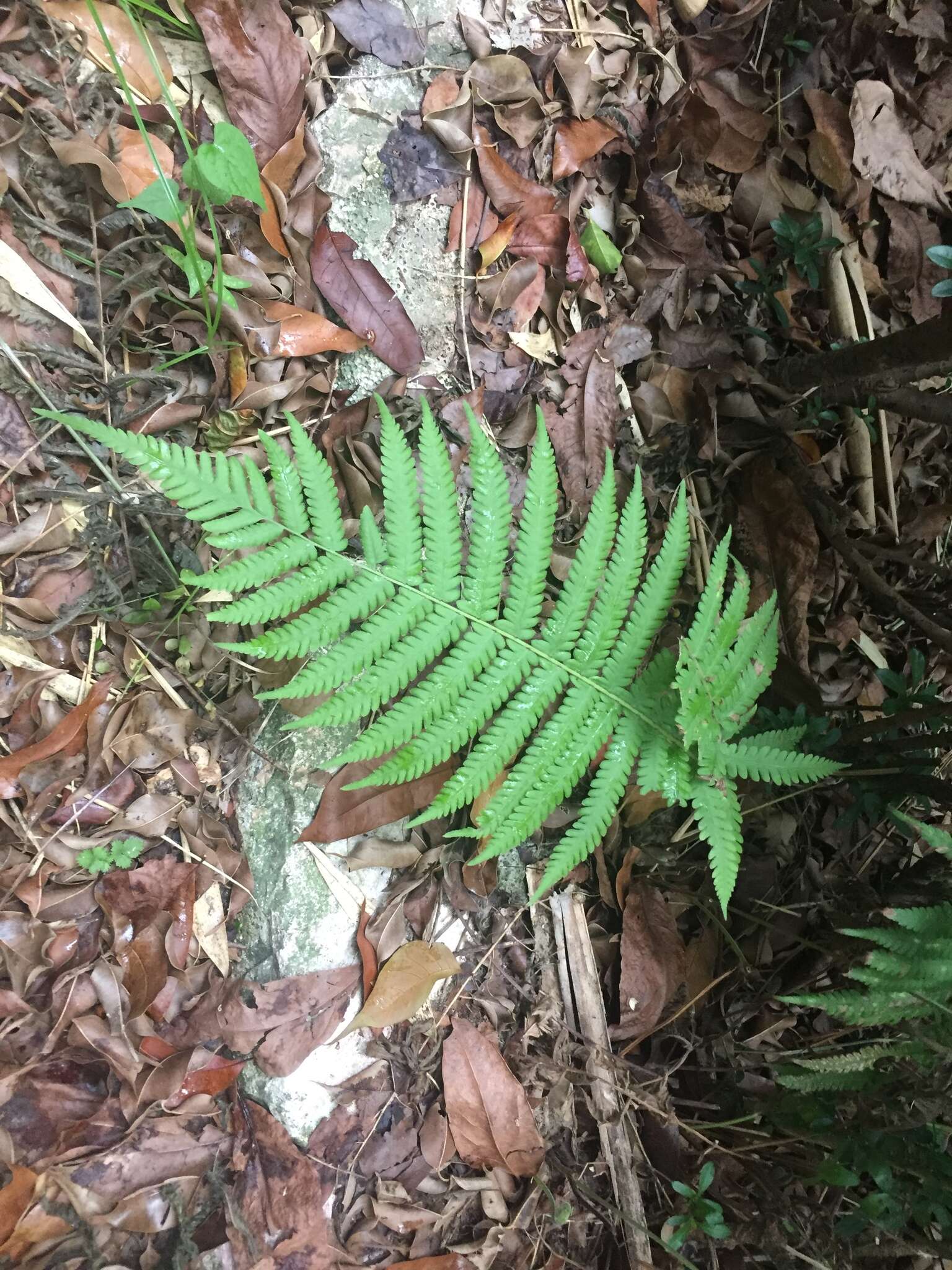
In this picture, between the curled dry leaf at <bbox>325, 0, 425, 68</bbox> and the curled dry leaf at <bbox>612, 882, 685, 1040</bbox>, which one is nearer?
the curled dry leaf at <bbox>325, 0, 425, 68</bbox>

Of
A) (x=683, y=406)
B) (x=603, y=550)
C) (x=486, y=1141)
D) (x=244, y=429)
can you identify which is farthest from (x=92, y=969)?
(x=683, y=406)

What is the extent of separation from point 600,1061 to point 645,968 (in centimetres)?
30

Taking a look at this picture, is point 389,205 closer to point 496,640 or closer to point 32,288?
point 32,288

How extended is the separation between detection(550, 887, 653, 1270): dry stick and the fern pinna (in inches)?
27.1

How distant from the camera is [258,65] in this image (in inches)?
76.8

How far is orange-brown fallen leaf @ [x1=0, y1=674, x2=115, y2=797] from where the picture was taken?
6.54 feet

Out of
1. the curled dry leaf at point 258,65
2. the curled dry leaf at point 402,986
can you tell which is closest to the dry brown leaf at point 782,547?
the curled dry leaf at point 402,986

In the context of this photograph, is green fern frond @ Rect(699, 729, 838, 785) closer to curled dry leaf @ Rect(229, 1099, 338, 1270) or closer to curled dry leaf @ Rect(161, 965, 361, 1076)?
curled dry leaf @ Rect(161, 965, 361, 1076)

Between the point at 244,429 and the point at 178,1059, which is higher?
the point at 244,429

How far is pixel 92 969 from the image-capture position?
2.02 m

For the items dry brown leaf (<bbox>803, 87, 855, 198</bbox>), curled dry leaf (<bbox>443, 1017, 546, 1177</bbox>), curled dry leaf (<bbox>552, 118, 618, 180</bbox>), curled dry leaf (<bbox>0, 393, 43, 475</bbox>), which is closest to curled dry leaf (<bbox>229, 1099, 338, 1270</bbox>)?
curled dry leaf (<bbox>443, 1017, 546, 1177</bbox>)

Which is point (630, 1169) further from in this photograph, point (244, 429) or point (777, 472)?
point (244, 429)

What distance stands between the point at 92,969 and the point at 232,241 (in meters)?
1.98

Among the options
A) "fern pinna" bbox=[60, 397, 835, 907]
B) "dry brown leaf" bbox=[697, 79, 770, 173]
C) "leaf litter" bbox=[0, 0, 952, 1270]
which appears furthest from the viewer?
"dry brown leaf" bbox=[697, 79, 770, 173]
